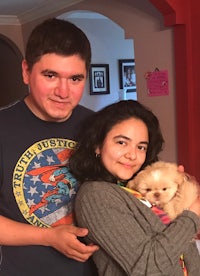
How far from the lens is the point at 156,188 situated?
128 centimetres

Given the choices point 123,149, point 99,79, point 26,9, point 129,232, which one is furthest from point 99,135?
point 99,79

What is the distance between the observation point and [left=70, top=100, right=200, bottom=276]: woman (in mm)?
1079

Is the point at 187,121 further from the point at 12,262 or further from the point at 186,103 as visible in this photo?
the point at 12,262

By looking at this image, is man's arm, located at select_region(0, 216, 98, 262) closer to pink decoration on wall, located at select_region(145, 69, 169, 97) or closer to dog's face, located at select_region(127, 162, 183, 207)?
dog's face, located at select_region(127, 162, 183, 207)

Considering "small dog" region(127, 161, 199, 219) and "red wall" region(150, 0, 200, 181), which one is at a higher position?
"red wall" region(150, 0, 200, 181)

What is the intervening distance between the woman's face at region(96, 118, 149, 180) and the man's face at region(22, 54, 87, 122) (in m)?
0.16

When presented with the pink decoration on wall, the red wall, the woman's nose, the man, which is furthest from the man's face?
the pink decoration on wall

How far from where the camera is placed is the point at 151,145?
139cm

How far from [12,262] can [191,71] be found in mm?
1830

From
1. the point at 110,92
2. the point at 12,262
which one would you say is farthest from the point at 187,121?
the point at 110,92

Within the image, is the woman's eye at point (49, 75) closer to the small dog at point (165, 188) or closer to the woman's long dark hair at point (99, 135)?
the woman's long dark hair at point (99, 135)

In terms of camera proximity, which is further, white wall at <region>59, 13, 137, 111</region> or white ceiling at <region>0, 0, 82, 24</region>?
white wall at <region>59, 13, 137, 111</region>

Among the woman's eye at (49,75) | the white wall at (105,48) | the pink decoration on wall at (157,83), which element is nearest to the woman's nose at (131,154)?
the woman's eye at (49,75)

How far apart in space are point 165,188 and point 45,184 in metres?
0.37
